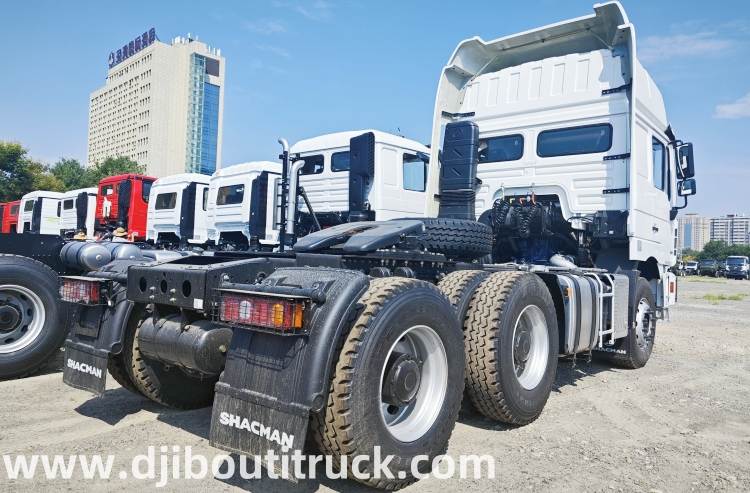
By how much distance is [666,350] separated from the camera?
818cm

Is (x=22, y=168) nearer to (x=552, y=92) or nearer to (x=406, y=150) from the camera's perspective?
(x=406, y=150)

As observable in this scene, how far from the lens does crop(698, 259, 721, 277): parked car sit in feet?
181

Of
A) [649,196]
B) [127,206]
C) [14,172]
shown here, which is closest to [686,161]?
[649,196]

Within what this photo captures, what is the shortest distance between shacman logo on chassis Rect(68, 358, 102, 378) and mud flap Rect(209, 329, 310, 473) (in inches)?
48.5

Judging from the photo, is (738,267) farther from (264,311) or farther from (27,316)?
(264,311)

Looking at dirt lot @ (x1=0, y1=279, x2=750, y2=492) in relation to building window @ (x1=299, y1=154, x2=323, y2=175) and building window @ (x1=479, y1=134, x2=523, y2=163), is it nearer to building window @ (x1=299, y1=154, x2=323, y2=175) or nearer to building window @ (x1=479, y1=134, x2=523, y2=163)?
building window @ (x1=479, y1=134, x2=523, y2=163)

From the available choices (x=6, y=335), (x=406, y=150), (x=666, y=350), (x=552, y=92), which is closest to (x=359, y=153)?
(x=406, y=150)

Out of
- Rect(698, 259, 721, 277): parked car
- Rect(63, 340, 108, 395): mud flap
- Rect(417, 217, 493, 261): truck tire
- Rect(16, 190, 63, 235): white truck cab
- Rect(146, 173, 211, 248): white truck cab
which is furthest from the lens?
Rect(698, 259, 721, 277): parked car

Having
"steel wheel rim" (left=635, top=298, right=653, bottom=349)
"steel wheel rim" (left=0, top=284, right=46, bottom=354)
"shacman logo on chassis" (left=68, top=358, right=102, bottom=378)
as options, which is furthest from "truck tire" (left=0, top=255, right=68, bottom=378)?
"steel wheel rim" (left=635, top=298, right=653, bottom=349)

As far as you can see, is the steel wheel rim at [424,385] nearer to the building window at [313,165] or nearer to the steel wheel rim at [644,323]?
the steel wheel rim at [644,323]

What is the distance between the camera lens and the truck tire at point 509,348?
3832 millimetres

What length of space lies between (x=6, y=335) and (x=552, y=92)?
6350 millimetres

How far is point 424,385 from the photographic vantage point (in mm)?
3246

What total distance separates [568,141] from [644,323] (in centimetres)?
252
